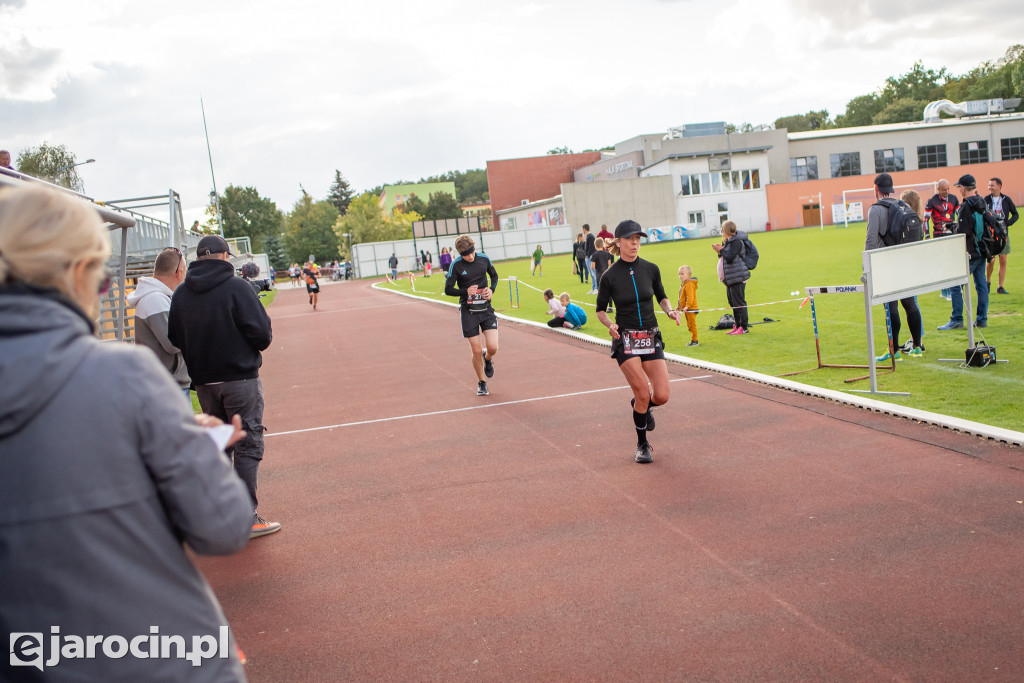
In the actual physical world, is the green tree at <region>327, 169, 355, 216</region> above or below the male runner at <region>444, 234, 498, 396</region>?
above

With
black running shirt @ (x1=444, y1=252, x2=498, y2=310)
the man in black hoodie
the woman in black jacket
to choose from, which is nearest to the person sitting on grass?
the woman in black jacket

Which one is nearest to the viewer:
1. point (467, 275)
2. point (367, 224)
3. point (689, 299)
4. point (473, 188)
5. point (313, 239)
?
point (467, 275)

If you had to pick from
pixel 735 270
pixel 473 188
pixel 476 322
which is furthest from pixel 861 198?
pixel 473 188

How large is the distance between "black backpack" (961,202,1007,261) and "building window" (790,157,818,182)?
67879 mm

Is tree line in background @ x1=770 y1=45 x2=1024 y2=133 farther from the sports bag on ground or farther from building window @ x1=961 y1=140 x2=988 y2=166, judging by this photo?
the sports bag on ground

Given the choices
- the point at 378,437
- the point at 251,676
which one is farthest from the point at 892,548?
the point at 378,437

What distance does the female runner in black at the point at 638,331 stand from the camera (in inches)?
283

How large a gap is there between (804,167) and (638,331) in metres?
74.9

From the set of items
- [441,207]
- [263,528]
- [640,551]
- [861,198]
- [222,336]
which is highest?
[441,207]

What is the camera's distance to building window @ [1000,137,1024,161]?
7406cm

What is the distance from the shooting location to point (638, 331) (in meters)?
7.24

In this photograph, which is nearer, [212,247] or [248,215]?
[212,247]

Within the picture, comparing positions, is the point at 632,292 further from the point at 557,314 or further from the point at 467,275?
the point at 557,314

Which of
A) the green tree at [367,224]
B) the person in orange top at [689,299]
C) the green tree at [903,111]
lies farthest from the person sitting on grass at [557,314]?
the green tree at [903,111]
